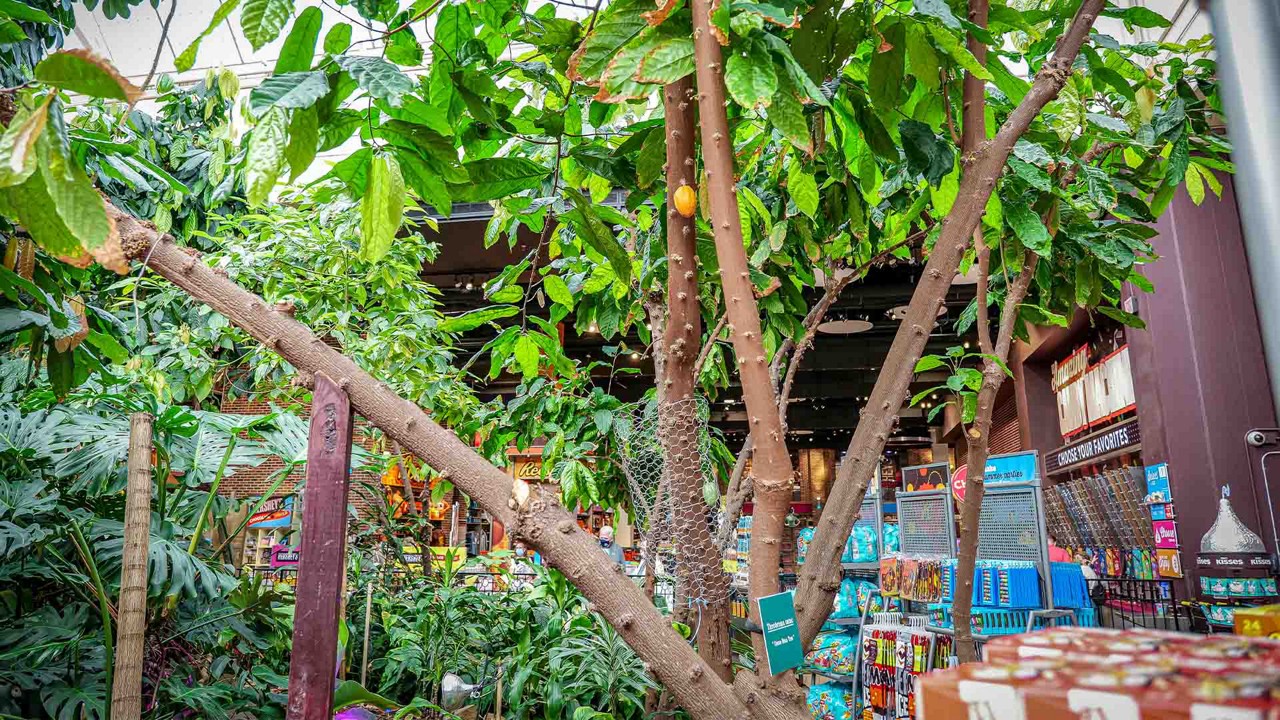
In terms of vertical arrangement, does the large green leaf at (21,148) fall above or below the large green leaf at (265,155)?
below

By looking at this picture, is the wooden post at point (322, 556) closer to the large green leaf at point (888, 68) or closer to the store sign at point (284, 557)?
the large green leaf at point (888, 68)

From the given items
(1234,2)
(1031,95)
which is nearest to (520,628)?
(1031,95)

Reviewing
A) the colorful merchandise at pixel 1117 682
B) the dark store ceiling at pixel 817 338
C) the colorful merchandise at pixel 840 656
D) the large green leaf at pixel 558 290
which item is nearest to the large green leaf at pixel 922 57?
the colorful merchandise at pixel 1117 682

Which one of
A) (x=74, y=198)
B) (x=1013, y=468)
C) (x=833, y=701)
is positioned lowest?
(x=833, y=701)

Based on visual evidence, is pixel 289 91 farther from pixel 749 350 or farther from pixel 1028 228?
pixel 1028 228

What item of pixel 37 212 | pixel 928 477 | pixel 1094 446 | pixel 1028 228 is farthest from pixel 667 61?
pixel 1094 446

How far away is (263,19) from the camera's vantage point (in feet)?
2.60

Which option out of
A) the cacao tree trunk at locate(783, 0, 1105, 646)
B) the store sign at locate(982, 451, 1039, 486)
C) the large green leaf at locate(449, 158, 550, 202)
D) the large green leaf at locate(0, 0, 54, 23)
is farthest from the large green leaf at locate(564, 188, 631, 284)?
the store sign at locate(982, 451, 1039, 486)

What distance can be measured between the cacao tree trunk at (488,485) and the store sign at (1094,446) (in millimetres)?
6559

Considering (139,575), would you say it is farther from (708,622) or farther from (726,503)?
(726,503)

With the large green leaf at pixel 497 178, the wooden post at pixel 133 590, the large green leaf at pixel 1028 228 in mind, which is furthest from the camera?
the wooden post at pixel 133 590

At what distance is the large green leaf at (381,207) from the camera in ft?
2.97

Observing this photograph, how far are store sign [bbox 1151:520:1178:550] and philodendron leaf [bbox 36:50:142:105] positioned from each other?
675 cm

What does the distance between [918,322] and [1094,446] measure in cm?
771
